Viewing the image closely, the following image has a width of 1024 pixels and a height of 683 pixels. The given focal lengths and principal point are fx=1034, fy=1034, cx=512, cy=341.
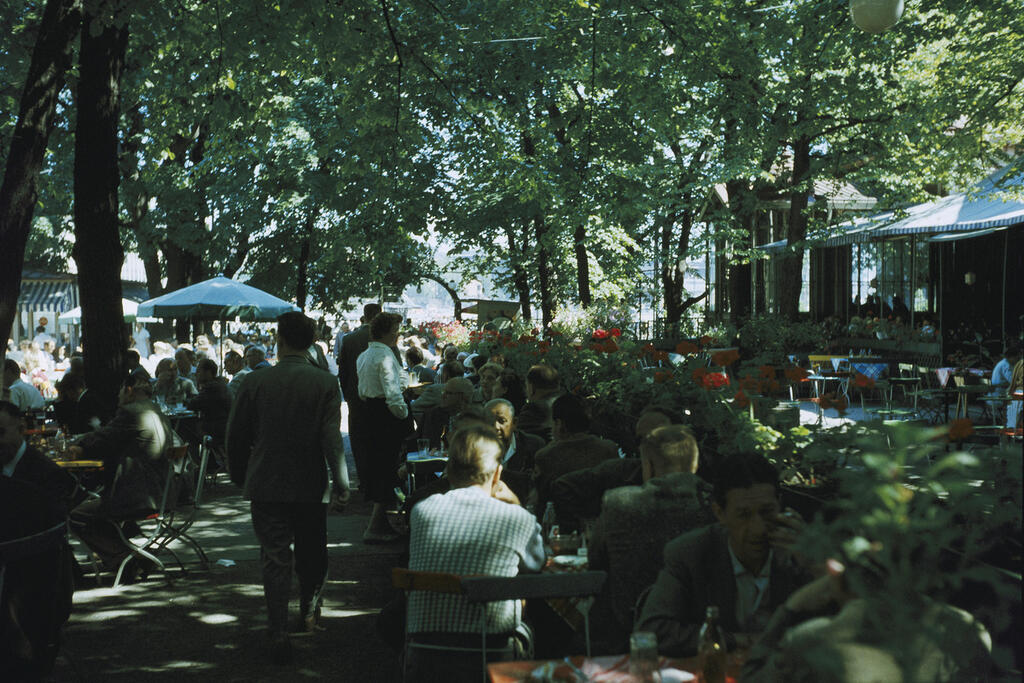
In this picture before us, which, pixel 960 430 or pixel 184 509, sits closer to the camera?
pixel 960 430

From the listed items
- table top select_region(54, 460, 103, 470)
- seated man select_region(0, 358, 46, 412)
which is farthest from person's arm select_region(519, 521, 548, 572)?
seated man select_region(0, 358, 46, 412)

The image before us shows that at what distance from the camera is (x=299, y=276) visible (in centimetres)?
3425

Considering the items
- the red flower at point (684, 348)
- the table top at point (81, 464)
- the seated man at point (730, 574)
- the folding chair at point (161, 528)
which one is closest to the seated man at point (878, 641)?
the seated man at point (730, 574)

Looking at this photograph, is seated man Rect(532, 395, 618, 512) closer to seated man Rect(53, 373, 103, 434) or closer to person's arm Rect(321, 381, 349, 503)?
person's arm Rect(321, 381, 349, 503)

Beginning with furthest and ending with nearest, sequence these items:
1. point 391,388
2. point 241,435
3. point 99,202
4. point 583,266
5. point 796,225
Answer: point 796,225
point 583,266
point 99,202
point 391,388
point 241,435

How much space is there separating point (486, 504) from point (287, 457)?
85.5 inches

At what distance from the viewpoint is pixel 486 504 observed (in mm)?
4344

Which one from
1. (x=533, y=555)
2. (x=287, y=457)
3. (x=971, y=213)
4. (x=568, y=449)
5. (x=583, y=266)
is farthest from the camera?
(x=583, y=266)

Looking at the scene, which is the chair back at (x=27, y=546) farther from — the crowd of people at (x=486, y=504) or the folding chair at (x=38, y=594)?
the crowd of people at (x=486, y=504)

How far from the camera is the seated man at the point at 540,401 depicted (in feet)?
28.5

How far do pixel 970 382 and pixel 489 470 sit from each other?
1481 cm

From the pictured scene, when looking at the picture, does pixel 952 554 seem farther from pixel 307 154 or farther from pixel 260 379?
pixel 307 154

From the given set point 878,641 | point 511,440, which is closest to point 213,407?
point 511,440

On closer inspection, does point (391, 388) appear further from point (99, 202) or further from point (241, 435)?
point (99, 202)
